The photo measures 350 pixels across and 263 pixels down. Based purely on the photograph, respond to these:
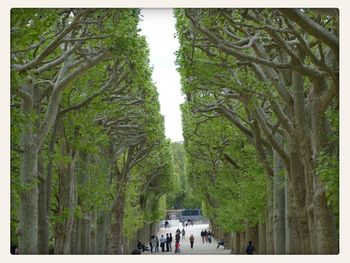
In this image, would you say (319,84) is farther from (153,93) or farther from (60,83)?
(153,93)

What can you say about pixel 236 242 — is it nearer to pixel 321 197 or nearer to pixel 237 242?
pixel 237 242

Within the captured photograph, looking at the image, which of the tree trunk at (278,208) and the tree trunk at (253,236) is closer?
the tree trunk at (278,208)

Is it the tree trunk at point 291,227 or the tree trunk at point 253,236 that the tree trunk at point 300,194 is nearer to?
the tree trunk at point 291,227

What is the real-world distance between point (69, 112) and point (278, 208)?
7268 mm

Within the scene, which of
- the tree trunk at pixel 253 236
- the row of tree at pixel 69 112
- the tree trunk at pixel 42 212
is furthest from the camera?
the tree trunk at pixel 253 236

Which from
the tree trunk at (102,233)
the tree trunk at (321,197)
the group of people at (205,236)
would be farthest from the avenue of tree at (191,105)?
the group of people at (205,236)

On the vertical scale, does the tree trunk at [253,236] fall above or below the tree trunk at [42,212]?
below

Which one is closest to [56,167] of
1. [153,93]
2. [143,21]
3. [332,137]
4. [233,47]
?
[153,93]

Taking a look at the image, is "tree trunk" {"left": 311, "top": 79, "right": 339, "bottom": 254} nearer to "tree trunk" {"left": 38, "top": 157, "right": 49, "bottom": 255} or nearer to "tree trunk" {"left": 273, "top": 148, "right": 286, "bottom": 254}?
"tree trunk" {"left": 273, "top": 148, "right": 286, "bottom": 254}

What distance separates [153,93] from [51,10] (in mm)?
12075

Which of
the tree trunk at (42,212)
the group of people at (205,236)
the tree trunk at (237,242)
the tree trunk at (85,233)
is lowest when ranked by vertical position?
the group of people at (205,236)

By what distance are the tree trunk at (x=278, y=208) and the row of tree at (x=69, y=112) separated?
5.11 meters

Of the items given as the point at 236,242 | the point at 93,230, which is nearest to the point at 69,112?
the point at 93,230

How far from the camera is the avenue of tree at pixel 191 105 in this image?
13375 millimetres
